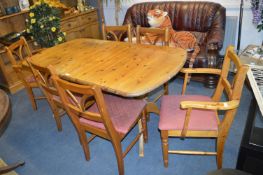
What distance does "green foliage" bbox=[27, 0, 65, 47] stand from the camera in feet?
9.59

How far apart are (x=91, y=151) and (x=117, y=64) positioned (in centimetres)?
88

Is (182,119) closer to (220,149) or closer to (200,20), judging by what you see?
(220,149)

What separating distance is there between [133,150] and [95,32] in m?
3.17

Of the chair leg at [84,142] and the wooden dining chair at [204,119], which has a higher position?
the wooden dining chair at [204,119]

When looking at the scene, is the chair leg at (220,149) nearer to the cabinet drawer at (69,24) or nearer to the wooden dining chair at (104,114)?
the wooden dining chair at (104,114)

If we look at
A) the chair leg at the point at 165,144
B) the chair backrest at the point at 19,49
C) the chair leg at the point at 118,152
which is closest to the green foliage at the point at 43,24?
the chair backrest at the point at 19,49

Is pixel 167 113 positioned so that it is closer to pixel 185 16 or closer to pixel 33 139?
pixel 33 139

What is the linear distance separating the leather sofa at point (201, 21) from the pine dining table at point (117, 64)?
938 millimetres

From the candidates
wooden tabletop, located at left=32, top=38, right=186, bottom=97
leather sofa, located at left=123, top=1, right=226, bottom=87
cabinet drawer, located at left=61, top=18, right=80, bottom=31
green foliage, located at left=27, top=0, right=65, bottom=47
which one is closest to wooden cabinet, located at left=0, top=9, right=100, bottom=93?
cabinet drawer, located at left=61, top=18, right=80, bottom=31

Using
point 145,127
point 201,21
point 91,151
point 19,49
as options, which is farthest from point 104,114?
point 201,21

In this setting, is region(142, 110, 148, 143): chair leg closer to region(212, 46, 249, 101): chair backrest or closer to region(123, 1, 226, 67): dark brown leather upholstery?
region(212, 46, 249, 101): chair backrest

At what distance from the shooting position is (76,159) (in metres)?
2.02

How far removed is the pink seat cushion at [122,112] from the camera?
5.30 feet

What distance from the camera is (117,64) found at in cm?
188
